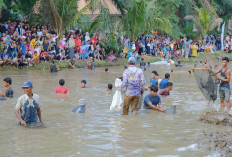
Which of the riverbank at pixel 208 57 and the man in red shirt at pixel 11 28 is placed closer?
the man in red shirt at pixel 11 28

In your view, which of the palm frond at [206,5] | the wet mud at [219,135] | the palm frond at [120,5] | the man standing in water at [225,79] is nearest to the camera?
the wet mud at [219,135]

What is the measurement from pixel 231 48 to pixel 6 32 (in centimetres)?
2448

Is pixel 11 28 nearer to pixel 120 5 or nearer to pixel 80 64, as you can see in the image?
pixel 80 64

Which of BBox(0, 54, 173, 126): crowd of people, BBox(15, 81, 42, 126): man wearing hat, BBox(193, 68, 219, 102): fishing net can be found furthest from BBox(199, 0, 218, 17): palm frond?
BBox(15, 81, 42, 126): man wearing hat

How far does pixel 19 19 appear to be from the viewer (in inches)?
937

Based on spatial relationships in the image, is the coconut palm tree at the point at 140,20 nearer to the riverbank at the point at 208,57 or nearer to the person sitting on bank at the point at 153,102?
the riverbank at the point at 208,57

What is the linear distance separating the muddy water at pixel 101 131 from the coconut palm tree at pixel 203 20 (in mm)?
20804

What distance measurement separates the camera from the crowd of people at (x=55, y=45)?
65.4 ft

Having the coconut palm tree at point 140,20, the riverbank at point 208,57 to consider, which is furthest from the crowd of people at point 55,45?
the riverbank at point 208,57

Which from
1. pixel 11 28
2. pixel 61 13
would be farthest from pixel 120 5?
pixel 11 28

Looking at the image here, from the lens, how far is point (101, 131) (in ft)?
29.2

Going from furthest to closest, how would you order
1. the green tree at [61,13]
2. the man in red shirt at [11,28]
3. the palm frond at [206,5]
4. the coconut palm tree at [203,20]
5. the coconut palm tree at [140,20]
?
the palm frond at [206,5]
the coconut palm tree at [203,20]
the coconut palm tree at [140,20]
the green tree at [61,13]
the man in red shirt at [11,28]

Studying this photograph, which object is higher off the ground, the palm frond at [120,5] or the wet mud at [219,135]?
the palm frond at [120,5]

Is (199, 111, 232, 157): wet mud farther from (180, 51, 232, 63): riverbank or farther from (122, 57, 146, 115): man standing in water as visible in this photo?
(180, 51, 232, 63): riverbank
